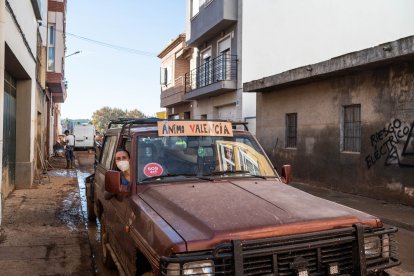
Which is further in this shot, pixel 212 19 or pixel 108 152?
pixel 212 19

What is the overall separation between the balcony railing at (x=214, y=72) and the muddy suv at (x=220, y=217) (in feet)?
51.2

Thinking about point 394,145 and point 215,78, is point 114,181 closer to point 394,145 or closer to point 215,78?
point 394,145

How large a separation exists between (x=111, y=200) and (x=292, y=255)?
101 inches

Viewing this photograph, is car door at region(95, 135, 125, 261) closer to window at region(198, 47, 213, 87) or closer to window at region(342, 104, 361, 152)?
window at region(342, 104, 361, 152)

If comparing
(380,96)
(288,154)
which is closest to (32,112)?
(288,154)

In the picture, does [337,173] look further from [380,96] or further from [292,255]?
[292,255]

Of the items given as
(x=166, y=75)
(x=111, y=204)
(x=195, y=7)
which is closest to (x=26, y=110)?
(x=111, y=204)

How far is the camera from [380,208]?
922 cm

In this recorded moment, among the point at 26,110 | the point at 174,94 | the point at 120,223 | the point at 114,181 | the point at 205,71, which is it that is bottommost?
the point at 120,223

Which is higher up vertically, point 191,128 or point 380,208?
point 191,128

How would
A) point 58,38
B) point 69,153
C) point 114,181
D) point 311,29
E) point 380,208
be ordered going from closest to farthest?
point 114,181 → point 380,208 → point 311,29 → point 69,153 → point 58,38

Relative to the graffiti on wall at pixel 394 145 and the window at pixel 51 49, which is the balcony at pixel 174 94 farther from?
the graffiti on wall at pixel 394 145

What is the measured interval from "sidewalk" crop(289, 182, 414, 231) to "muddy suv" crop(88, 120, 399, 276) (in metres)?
4.34

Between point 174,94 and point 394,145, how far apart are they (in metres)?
19.2
